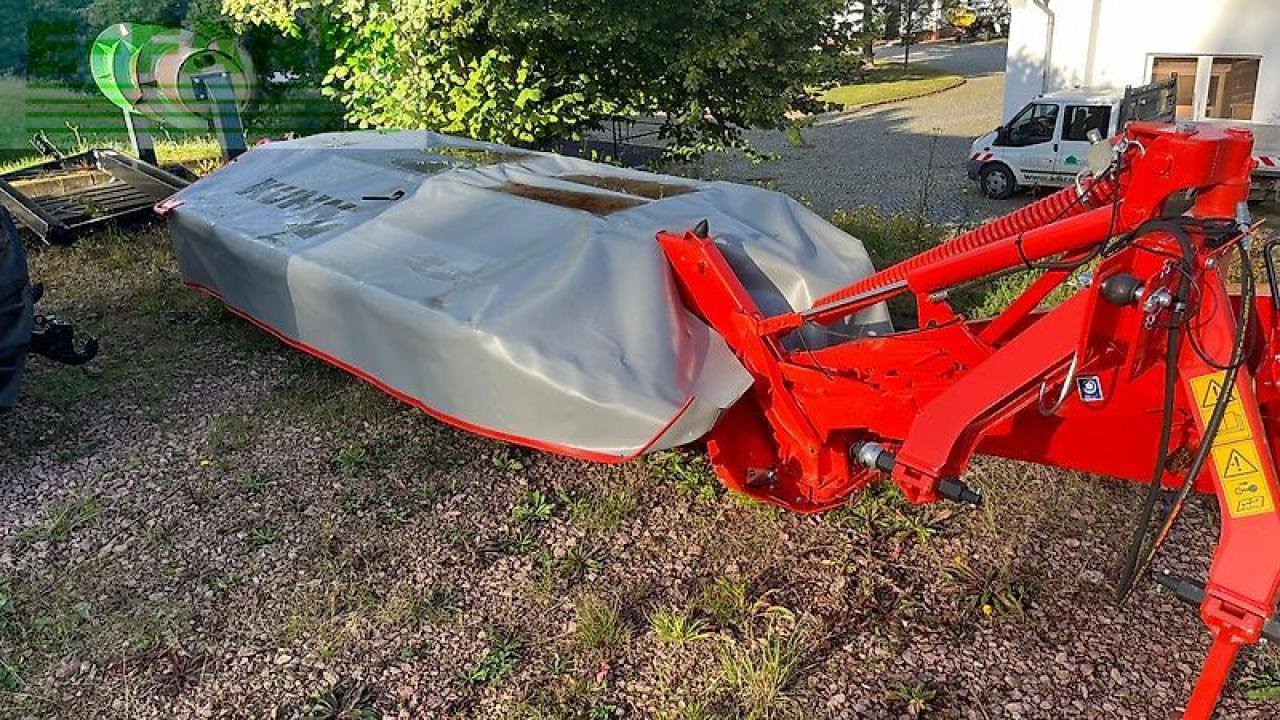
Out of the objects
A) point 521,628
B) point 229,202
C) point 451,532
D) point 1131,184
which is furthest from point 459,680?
point 229,202

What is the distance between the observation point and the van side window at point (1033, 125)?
11406 millimetres

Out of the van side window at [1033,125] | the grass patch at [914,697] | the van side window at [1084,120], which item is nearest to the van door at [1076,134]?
the van side window at [1084,120]

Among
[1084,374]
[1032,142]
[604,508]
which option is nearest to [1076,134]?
[1032,142]

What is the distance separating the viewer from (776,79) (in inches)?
277

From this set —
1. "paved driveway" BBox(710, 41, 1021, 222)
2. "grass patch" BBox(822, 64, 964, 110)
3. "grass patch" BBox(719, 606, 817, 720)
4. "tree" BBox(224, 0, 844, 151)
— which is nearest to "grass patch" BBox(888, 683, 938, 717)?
"grass patch" BBox(719, 606, 817, 720)

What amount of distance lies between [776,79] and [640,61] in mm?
1035

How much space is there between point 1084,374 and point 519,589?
218cm

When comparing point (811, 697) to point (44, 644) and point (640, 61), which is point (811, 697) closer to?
point (44, 644)

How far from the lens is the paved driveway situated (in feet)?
38.8

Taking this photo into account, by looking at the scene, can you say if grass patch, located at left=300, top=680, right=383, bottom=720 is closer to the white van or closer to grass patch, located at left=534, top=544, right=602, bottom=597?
grass patch, located at left=534, top=544, right=602, bottom=597

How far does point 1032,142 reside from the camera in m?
11.6

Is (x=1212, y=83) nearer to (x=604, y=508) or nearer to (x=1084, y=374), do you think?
(x=1084, y=374)

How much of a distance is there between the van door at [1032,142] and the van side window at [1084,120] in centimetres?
14

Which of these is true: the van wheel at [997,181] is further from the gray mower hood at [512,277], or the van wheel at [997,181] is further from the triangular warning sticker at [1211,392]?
the triangular warning sticker at [1211,392]
